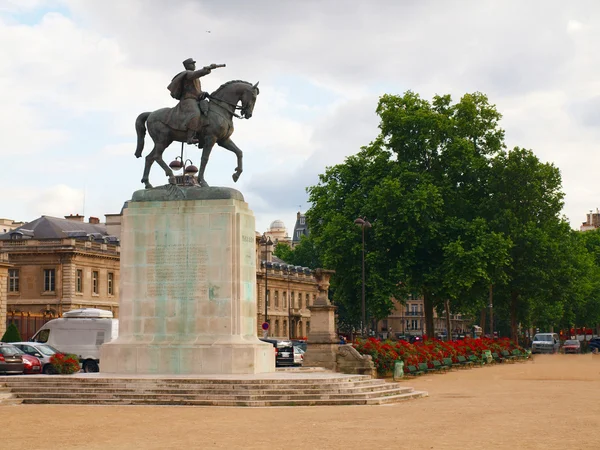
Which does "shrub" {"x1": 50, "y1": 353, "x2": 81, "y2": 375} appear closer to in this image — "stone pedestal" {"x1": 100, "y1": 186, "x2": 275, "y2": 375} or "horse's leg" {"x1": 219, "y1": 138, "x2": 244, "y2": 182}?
"stone pedestal" {"x1": 100, "y1": 186, "x2": 275, "y2": 375}

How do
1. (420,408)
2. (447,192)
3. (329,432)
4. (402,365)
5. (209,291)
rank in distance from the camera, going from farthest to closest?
(447,192), (402,365), (209,291), (420,408), (329,432)

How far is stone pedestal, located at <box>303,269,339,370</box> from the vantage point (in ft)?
119

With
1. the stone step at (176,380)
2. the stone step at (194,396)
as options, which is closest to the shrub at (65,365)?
the stone step at (176,380)

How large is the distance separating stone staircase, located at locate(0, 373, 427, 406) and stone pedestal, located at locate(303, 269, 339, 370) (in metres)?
11.8

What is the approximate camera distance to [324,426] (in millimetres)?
18203

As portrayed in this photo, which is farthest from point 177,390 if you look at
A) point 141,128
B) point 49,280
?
point 49,280

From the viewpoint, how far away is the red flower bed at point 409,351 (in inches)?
1444

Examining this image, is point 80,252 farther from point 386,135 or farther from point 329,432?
point 329,432

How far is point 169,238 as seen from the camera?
2677cm

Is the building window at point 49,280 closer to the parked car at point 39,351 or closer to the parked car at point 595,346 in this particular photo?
the parked car at point 39,351

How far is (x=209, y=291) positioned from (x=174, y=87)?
5.43 meters

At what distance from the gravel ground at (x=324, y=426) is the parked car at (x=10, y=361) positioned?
14.3m

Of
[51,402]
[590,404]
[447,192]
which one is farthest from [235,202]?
[447,192]

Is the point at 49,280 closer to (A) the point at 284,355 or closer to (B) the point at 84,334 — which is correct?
(B) the point at 84,334
